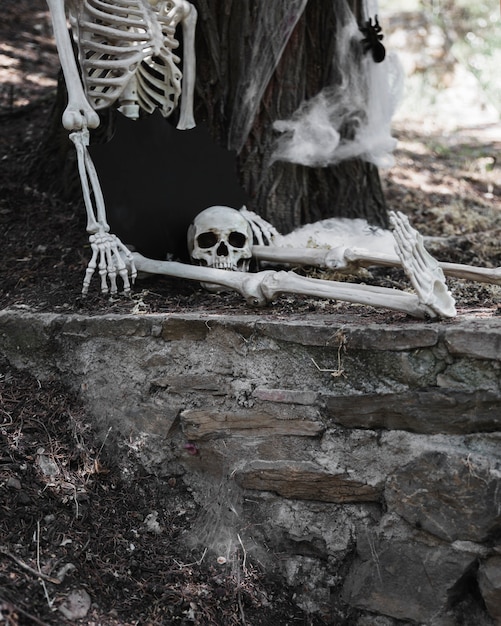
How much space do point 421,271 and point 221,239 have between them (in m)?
1.17

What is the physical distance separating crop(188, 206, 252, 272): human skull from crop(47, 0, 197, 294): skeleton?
0.37 metres

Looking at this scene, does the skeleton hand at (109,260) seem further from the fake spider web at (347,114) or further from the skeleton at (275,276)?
the fake spider web at (347,114)

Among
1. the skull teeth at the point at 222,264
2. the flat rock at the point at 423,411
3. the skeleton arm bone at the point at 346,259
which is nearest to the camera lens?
the flat rock at the point at 423,411

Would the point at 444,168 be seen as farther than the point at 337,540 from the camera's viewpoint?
Yes

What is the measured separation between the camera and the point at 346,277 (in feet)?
14.0

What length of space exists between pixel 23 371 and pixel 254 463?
1.21 meters

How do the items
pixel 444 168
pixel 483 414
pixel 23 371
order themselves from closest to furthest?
pixel 483 414
pixel 23 371
pixel 444 168

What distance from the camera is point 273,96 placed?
468cm

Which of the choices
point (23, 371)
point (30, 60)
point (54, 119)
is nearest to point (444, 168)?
point (54, 119)

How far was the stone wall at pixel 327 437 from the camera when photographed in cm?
308

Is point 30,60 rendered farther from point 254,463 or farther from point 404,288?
point 254,463

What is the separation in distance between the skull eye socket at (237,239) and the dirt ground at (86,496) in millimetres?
289

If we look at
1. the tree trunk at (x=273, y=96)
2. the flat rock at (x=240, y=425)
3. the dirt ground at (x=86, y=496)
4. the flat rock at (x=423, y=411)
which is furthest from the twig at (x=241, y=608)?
the tree trunk at (x=273, y=96)

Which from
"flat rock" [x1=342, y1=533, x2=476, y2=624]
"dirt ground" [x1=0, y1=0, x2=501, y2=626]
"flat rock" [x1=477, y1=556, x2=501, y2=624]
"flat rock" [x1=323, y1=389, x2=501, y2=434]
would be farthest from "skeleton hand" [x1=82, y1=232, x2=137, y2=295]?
"flat rock" [x1=477, y1=556, x2=501, y2=624]
